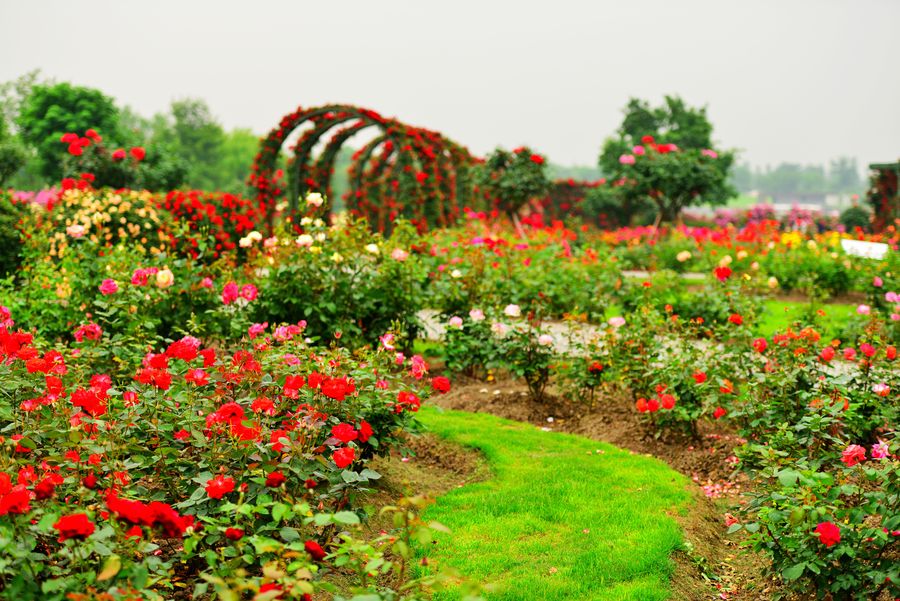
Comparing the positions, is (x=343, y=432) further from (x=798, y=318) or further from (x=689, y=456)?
(x=798, y=318)

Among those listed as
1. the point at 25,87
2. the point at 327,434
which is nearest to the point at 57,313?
the point at 327,434

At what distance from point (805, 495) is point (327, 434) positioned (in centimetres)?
170

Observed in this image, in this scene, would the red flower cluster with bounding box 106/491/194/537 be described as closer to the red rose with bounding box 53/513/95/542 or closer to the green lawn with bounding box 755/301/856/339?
the red rose with bounding box 53/513/95/542

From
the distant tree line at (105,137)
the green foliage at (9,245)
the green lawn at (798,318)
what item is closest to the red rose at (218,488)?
the green lawn at (798,318)

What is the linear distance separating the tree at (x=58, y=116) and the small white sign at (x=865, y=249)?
2572 cm

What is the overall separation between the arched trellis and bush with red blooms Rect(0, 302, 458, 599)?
8.29 metres

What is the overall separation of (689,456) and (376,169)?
11.8 metres

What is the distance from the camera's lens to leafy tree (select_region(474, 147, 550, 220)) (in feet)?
45.7

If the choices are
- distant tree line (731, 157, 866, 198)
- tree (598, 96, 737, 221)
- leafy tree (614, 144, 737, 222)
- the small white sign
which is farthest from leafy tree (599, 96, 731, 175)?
distant tree line (731, 157, 866, 198)

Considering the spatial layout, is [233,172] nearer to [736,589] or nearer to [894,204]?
[894,204]

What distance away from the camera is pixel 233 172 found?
4638 centimetres

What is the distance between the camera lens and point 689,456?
433cm

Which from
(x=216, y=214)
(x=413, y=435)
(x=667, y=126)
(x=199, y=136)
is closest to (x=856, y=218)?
(x=667, y=126)

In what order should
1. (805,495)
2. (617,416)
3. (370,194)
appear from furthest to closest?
(370,194) < (617,416) < (805,495)
